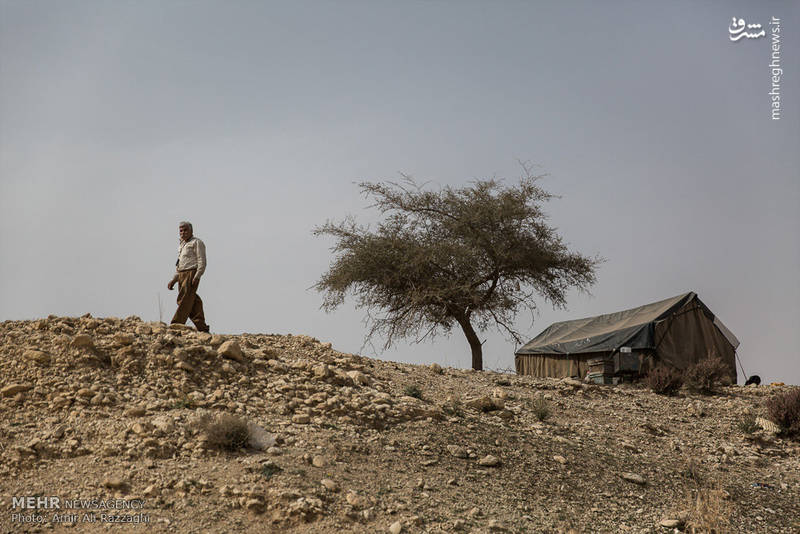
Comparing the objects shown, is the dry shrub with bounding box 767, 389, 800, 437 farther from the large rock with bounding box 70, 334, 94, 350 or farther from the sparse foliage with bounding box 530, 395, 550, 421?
the large rock with bounding box 70, 334, 94, 350

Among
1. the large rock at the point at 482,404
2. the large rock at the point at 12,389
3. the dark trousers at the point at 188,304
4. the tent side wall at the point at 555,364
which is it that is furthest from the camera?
the tent side wall at the point at 555,364

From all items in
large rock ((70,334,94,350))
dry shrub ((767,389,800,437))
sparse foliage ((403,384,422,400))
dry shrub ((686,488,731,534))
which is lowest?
dry shrub ((686,488,731,534))

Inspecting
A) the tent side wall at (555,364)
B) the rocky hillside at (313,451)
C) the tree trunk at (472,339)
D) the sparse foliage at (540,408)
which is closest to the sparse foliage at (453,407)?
the rocky hillside at (313,451)

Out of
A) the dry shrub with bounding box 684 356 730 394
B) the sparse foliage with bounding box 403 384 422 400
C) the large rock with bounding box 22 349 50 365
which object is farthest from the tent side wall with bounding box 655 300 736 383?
the large rock with bounding box 22 349 50 365

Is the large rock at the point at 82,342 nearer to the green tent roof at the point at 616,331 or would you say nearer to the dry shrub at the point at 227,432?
the dry shrub at the point at 227,432

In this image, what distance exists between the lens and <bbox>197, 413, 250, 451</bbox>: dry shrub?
7699 mm

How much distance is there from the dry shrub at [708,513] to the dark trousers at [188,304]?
8405 mm

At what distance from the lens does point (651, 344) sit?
1870cm

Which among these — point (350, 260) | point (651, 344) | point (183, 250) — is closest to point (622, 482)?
point (183, 250)

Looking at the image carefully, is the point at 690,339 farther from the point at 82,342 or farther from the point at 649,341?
the point at 82,342

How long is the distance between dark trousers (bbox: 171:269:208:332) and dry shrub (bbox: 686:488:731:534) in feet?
27.6

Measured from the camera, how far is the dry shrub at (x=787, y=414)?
12.4 meters

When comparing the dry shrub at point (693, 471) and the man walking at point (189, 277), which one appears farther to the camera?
the man walking at point (189, 277)

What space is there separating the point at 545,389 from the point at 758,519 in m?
5.36
